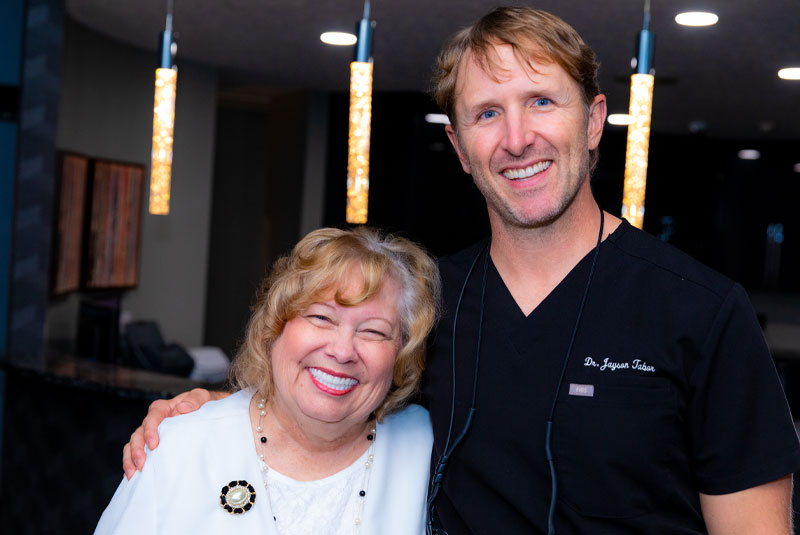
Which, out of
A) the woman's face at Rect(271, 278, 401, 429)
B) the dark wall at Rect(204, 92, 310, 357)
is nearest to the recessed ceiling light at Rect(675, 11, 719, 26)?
the woman's face at Rect(271, 278, 401, 429)

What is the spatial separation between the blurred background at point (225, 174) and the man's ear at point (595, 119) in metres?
1.58

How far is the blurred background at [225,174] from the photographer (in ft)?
13.2

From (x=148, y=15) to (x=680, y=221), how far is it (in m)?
6.19

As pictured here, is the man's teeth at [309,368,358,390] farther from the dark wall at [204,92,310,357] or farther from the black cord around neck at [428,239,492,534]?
the dark wall at [204,92,310,357]

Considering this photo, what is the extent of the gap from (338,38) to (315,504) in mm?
3899

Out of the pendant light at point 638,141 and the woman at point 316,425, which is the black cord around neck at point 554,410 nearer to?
the woman at point 316,425

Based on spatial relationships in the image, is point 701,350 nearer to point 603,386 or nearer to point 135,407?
point 603,386

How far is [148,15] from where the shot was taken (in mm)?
4855

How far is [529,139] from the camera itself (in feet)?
4.87

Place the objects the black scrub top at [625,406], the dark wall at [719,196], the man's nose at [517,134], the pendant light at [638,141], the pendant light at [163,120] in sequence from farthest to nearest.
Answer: the dark wall at [719,196]
the pendant light at [163,120]
the pendant light at [638,141]
the man's nose at [517,134]
the black scrub top at [625,406]

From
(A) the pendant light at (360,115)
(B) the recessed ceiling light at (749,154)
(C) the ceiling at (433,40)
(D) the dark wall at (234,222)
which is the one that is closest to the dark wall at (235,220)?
(D) the dark wall at (234,222)

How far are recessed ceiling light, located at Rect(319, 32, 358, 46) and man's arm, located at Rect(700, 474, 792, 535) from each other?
13.3ft

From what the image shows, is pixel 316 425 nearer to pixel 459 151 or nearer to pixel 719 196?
pixel 459 151

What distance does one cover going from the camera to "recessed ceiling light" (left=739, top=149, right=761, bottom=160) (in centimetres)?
893
